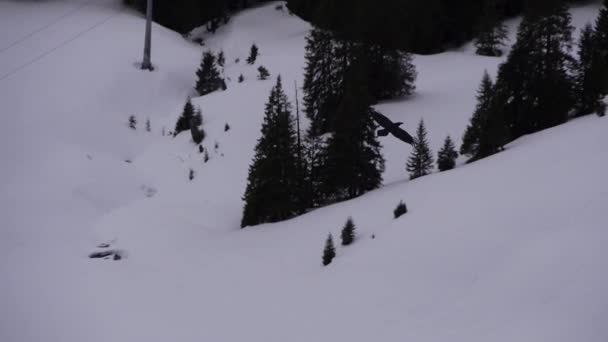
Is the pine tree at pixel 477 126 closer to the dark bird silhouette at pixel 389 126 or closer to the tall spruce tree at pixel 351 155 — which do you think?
the dark bird silhouette at pixel 389 126

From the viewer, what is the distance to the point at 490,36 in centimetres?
3244

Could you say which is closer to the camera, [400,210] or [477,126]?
[400,210]

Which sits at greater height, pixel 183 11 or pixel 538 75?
pixel 183 11

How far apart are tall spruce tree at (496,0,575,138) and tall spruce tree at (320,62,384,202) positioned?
6.18 m

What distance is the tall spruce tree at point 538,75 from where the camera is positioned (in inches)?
744

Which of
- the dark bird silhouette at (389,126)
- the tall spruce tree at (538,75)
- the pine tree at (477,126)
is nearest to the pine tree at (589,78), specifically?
the tall spruce tree at (538,75)

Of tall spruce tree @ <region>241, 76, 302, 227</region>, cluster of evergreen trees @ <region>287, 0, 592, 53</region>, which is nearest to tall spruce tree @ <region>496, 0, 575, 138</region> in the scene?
cluster of evergreen trees @ <region>287, 0, 592, 53</region>

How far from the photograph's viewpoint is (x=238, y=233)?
54.5 ft

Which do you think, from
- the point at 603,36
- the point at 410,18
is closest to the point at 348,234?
the point at 603,36

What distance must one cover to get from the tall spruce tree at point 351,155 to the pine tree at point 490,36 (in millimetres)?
18856

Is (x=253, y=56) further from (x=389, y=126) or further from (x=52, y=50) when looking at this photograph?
(x=389, y=126)

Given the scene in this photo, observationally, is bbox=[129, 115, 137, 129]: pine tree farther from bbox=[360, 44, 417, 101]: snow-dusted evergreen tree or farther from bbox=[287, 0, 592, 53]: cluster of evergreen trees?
bbox=[360, 44, 417, 101]: snow-dusted evergreen tree

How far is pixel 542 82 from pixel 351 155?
8851mm

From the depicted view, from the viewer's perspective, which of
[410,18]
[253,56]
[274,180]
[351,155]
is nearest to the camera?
[274,180]
